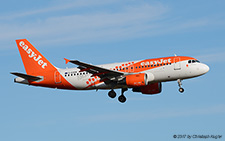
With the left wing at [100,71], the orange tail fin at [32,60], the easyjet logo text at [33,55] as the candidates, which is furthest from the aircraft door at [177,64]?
the easyjet logo text at [33,55]

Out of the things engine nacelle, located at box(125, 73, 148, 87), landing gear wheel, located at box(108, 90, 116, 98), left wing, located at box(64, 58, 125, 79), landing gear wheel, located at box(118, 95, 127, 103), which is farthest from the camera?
landing gear wheel, located at box(118, 95, 127, 103)

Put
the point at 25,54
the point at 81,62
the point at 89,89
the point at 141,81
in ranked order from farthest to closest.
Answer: the point at 25,54, the point at 89,89, the point at 141,81, the point at 81,62

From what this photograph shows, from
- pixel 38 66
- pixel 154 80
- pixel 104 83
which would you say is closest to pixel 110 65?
pixel 104 83

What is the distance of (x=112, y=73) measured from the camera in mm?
52562

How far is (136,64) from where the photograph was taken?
5353cm

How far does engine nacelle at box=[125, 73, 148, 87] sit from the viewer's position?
170 ft

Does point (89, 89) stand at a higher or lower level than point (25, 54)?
lower

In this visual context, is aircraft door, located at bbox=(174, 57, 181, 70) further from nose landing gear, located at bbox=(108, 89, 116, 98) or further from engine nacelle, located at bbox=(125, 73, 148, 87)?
nose landing gear, located at bbox=(108, 89, 116, 98)

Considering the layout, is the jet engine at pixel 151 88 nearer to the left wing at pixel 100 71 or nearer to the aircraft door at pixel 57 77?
the left wing at pixel 100 71

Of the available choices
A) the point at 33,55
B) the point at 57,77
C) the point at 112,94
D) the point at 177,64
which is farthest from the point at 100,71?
the point at 33,55

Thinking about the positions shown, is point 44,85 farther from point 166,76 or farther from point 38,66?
point 166,76

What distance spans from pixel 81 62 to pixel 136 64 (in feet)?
25.3

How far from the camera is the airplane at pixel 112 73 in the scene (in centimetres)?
5206

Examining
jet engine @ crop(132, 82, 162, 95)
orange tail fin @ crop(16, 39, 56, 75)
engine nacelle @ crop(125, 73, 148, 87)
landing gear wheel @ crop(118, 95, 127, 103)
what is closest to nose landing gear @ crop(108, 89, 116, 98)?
landing gear wheel @ crop(118, 95, 127, 103)
